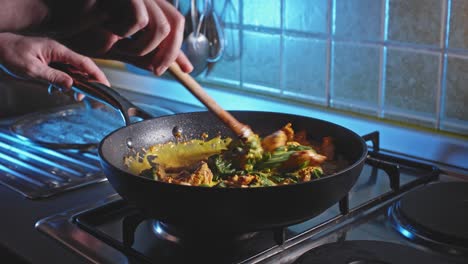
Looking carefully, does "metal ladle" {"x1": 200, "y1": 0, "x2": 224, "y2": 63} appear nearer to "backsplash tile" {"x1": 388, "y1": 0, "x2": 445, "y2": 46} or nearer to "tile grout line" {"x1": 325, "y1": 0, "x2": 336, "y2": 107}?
"tile grout line" {"x1": 325, "y1": 0, "x2": 336, "y2": 107}

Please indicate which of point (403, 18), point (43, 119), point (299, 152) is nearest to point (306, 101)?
point (403, 18)

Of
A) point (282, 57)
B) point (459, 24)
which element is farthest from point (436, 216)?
point (282, 57)

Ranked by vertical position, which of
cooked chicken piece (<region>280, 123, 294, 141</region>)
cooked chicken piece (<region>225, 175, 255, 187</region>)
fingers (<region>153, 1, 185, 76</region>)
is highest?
fingers (<region>153, 1, 185, 76</region>)

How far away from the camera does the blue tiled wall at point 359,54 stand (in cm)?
111

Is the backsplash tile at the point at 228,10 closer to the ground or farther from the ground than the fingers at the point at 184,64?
farther from the ground

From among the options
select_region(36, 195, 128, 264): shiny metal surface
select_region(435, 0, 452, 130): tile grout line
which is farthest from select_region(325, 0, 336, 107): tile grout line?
select_region(36, 195, 128, 264): shiny metal surface

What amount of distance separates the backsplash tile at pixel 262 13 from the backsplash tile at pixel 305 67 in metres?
0.05

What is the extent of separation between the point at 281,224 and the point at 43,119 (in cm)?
83

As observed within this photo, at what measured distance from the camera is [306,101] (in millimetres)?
1345

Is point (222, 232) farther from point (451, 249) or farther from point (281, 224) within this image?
point (451, 249)

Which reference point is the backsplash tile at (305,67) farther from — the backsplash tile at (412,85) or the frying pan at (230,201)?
the frying pan at (230,201)

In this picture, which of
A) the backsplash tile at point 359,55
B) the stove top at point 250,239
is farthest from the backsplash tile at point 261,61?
the stove top at point 250,239

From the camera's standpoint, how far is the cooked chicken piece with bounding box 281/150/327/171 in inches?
36.5

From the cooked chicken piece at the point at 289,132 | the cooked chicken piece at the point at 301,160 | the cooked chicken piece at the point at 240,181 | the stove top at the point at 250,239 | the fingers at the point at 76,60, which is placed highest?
the fingers at the point at 76,60
